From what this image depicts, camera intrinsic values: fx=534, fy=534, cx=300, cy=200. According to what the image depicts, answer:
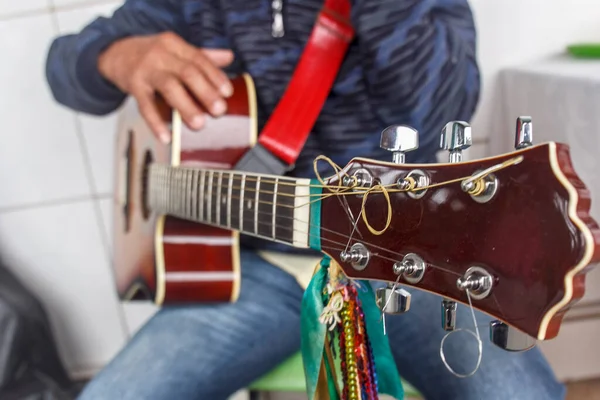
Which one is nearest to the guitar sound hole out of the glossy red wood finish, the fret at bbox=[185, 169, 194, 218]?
the fret at bbox=[185, 169, 194, 218]

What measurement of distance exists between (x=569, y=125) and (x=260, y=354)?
502mm

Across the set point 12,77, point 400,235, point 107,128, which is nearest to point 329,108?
point 400,235

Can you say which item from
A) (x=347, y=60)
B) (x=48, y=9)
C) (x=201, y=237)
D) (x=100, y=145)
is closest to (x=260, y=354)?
(x=201, y=237)

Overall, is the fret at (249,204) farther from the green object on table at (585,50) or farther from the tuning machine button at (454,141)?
the green object on table at (585,50)

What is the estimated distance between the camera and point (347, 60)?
0.65 metres

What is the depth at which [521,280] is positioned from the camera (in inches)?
10.7

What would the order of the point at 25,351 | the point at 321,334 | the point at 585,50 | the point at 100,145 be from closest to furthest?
1. the point at 321,334
2. the point at 585,50
3. the point at 25,351
4. the point at 100,145

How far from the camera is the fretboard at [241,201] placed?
40 cm

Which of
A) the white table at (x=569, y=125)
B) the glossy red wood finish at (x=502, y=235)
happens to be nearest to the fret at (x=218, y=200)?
the glossy red wood finish at (x=502, y=235)

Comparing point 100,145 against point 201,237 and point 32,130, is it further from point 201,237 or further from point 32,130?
point 201,237

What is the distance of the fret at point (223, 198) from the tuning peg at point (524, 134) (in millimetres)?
289

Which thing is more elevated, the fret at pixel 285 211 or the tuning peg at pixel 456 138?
the tuning peg at pixel 456 138

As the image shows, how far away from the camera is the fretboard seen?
40 centimetres

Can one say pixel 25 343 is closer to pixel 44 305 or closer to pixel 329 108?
pixel 44 305
